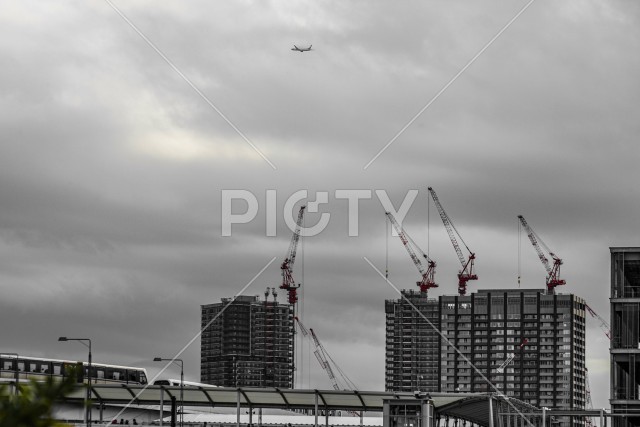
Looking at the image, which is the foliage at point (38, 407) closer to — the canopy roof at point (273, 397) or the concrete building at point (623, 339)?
the concrete building at point (623, 339)

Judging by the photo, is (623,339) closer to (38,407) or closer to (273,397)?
(273,397)

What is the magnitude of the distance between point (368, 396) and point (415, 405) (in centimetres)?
3637

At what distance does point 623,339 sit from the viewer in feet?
467

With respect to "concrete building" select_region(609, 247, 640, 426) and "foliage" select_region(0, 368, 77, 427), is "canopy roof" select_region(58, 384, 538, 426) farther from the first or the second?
"foliage" select_region(0, 368, 77, 427)

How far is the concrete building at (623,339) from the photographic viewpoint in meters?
141

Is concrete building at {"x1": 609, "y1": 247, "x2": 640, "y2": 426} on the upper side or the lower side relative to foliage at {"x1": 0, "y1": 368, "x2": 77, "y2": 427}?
upper

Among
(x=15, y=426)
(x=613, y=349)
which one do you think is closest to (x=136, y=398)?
(x=613, y=349)

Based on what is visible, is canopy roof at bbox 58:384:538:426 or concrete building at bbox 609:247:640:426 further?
canopy roof at bbox 58:384:538:426

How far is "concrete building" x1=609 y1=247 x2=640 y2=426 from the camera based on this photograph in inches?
5566

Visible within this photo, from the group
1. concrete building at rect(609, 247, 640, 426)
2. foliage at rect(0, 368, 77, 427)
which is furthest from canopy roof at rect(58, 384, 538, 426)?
foliage at rect(0, 368, 77, 427)

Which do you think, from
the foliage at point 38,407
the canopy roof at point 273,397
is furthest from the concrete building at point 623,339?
the foliage at point 38,407

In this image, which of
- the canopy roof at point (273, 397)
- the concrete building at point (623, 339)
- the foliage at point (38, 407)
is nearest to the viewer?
the foliage at point (38, 407)

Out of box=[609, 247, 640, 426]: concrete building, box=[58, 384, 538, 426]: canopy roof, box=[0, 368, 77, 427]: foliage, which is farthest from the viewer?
box=[58, 384, 538, 426]: canopy roof

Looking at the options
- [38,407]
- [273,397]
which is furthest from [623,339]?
[38,407]
